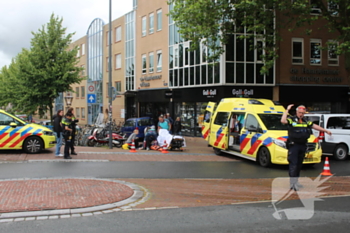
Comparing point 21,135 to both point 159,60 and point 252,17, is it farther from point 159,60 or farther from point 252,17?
point 159,60

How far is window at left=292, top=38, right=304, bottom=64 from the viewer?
2466 centimetres

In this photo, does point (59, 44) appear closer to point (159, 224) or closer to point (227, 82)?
point (227, 82)

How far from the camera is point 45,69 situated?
85.7ft

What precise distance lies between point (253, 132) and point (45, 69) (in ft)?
59.6

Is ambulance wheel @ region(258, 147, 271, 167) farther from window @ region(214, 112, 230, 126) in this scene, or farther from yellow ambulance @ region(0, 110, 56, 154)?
yellow ambulance @ region(0, 110, 56, 154)

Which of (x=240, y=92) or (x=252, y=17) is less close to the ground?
(x=252, y=17)

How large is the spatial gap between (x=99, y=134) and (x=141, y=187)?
1116cm

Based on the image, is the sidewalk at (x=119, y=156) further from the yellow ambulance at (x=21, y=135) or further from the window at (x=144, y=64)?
the window at (x=144, y=64)

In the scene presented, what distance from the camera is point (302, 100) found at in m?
24.7

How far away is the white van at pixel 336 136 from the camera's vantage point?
1449cm

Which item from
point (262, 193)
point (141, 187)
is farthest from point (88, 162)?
point (262, 193)

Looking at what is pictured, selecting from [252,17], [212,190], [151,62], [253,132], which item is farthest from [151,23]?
[212,190]

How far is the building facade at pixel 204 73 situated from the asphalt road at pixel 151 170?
27.5 ft

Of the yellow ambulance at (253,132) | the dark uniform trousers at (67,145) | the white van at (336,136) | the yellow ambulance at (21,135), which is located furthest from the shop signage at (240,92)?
the dark uniform trousers at (67,145)
